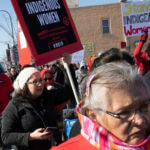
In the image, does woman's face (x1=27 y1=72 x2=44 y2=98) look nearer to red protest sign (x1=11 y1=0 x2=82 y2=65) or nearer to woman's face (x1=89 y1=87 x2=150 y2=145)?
red protest sign (x1=11 y1=0 x2=82 y2=65)

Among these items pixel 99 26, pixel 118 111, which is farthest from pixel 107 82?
pixel 99 26

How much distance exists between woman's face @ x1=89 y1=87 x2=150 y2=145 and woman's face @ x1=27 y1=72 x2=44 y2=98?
1.37m

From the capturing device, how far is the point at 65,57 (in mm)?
2594

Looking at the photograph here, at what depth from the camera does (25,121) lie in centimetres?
238

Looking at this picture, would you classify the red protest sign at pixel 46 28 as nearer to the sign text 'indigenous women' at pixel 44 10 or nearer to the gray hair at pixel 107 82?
the sign text 'indigenous women' at pixel 44 10

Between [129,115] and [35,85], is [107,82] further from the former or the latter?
[35,85]

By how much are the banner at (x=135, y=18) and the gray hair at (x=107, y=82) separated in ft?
17.0

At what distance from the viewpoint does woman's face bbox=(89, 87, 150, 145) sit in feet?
4.08

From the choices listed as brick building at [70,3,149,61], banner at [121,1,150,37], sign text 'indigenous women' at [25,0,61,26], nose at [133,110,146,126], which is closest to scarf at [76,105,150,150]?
nose at [133,110,146,126]

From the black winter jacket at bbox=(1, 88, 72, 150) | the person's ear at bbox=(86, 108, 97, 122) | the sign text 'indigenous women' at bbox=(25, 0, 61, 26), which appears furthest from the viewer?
the sign text 'indigenous women' at bbox=(25, 0, 61, 26)

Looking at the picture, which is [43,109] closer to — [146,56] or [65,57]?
[65,57]

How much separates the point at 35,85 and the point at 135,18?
4505mm

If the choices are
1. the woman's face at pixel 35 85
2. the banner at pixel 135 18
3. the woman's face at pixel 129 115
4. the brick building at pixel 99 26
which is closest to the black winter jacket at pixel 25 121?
the woman's face at pixel 35 85

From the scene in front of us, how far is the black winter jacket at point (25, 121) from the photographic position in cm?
232
